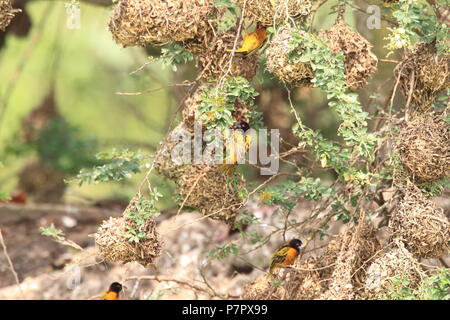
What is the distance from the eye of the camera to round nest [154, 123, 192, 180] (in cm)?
461

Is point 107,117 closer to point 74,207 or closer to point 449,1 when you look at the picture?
point 74,207

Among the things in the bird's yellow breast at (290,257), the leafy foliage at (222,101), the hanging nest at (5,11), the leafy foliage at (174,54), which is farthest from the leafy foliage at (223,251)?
the hanging nest at (5,11)

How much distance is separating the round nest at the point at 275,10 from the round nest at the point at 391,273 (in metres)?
1.13

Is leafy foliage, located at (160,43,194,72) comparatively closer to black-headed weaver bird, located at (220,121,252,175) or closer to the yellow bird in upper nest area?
the yellow bird in upper nest area

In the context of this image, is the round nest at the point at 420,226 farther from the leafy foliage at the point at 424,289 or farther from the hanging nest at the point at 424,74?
the hanging nest at the point at 424,74

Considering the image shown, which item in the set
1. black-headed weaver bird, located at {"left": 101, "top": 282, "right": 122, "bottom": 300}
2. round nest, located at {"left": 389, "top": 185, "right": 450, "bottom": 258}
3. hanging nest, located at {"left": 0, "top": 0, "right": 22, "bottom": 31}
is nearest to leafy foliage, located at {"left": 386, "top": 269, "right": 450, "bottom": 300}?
round nest, located at {"left": 389, "top": 185, "right": 450, "bottom": 258}

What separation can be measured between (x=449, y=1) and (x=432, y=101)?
532 mm

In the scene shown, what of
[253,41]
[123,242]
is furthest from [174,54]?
[123,242]

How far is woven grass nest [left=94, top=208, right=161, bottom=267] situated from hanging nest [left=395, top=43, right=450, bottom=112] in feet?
4.47

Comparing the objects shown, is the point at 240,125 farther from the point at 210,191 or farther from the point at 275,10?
the point at 275,10

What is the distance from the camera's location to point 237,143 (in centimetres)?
419

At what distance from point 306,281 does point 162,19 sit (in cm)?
143

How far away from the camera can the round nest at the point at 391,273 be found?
3900 mm

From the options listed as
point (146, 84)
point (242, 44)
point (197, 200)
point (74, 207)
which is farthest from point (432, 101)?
point (74, 207)
